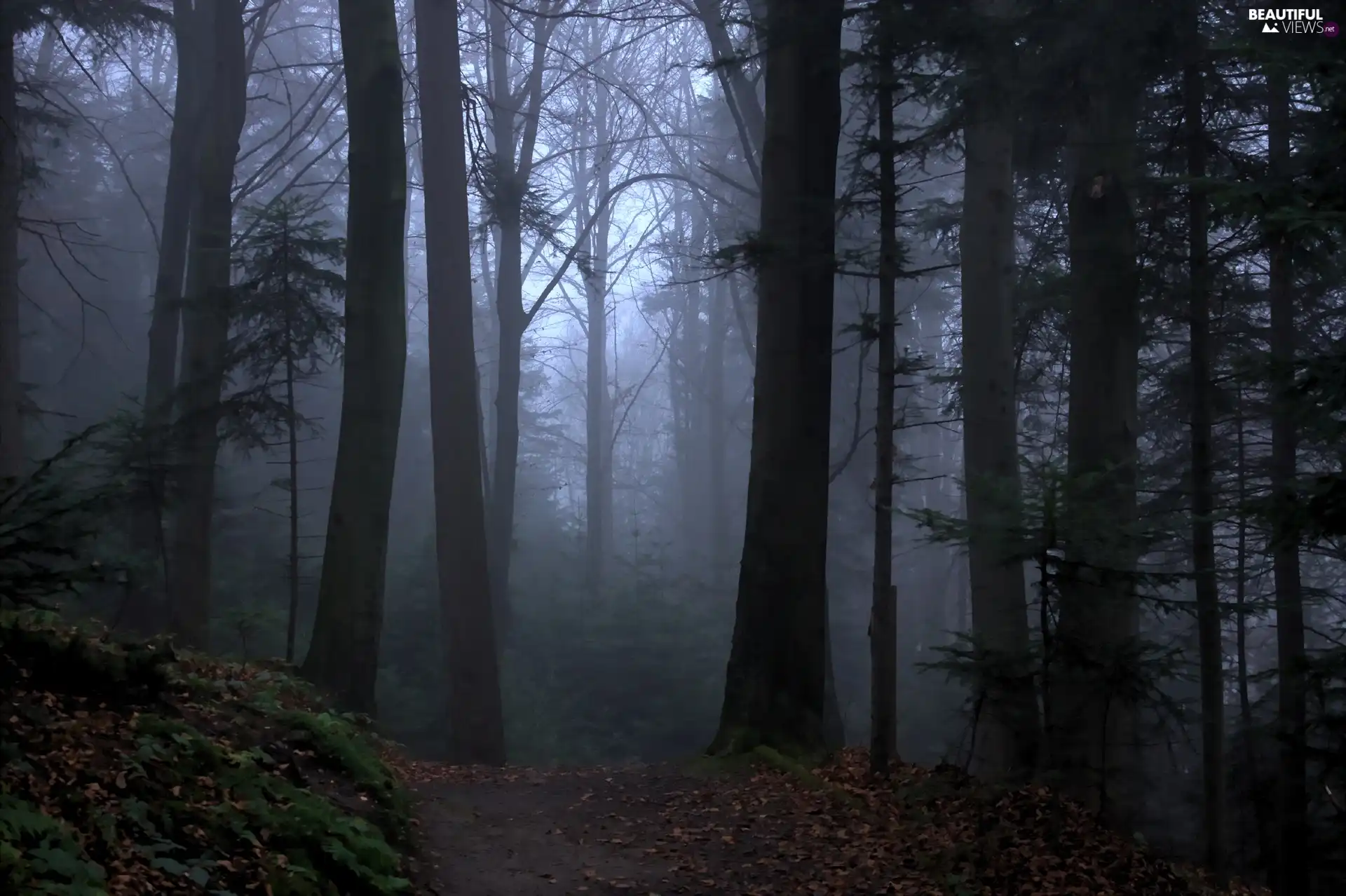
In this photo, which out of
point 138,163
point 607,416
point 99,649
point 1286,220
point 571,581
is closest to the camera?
point 1286,220

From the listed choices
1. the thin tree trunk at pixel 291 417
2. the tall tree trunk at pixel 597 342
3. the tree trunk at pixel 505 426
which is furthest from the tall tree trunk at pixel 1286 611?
the tall tree trunk at pixel 597 342

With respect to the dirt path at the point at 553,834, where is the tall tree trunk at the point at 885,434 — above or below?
above

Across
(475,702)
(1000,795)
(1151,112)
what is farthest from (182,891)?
(1151,112)

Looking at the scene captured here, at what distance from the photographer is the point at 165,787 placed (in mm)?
5031

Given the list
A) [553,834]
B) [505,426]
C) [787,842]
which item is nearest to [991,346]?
[787,842]

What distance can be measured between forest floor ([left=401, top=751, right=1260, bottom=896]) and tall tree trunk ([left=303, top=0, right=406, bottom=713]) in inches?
92.4

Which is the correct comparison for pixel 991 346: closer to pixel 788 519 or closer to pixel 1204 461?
pixel 1204 461

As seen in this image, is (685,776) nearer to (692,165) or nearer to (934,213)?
(934,213)

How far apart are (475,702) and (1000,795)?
9.17 metres

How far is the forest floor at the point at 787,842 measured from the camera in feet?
21.1

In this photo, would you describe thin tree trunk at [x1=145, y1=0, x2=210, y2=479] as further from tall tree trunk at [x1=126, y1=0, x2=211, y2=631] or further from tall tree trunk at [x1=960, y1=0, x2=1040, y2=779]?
tall tree trunk at [x1=960, y1=0, x2=1040, y2=779]

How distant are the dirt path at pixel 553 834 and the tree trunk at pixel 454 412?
15.3 feet

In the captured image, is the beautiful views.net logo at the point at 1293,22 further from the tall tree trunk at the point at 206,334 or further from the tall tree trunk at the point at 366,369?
the tall tree trunk at the point at 206,334

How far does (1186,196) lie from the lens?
9938mm
